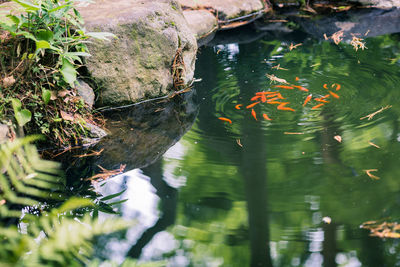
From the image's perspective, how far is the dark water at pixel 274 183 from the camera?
221 cm

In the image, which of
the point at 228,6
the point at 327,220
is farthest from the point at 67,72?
the point at 228,6

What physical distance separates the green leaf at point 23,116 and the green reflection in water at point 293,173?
1.20 metres

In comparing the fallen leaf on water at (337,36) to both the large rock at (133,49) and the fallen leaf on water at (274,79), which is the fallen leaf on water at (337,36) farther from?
the large rock at (133,49)

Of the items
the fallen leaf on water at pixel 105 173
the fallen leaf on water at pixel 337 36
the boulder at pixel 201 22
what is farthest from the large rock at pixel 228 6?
the fallen leaf on water at pixel 105 173

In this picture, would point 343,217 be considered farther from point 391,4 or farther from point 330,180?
point 391,4

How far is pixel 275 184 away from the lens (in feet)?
9.04

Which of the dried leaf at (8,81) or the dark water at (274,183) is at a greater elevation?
the dried leaf at (8,81)

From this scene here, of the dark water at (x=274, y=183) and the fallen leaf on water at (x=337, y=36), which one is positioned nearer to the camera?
the dark water at (x=274, y=183)

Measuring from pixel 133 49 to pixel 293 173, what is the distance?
205 centimetres

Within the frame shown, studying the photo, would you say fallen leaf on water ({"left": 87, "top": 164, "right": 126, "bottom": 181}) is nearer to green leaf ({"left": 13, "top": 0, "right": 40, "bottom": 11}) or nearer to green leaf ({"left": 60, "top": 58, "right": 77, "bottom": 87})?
green leaf ({"left": 60, "top": 58, "right": 77, "bottom": 87})

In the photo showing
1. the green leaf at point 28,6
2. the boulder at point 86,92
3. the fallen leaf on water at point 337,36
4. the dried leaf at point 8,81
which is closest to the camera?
the green leaf at point 28,6

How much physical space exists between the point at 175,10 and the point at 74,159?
218 centimetres

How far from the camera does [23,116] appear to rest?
3113 mm

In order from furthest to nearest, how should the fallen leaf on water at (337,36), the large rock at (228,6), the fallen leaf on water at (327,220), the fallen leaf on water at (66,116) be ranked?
the large rock at (228,6) < the fallen leaf on water at (337,36) < the fallen leaf on water at (66,116) < the fallen leaf on water at (327,220)
